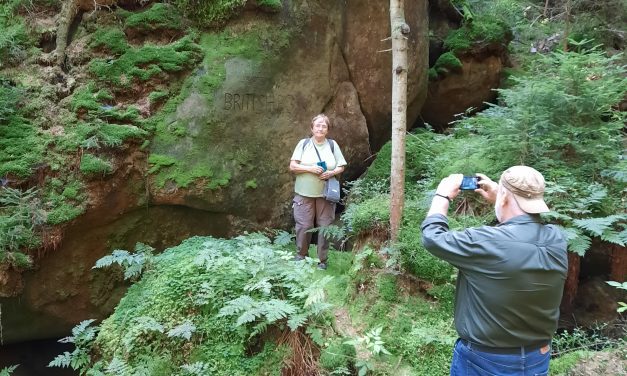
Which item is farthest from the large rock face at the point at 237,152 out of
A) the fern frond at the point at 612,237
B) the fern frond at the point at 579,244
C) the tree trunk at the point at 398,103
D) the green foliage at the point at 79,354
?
the fern frond at the point at 612,237

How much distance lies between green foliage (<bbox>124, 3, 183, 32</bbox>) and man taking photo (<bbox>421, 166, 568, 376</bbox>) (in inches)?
244

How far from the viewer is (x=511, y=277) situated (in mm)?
2725

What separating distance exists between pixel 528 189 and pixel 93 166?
5606 mm

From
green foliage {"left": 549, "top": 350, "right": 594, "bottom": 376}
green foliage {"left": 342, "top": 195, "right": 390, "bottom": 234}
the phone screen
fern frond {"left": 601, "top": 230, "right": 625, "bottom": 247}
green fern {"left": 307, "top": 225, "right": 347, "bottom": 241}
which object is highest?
the phone screen

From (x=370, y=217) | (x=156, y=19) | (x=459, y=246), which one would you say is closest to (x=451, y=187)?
(x=459, y=246)

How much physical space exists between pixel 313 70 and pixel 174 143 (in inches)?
113

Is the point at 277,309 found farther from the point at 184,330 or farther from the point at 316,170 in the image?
the point at 316,170

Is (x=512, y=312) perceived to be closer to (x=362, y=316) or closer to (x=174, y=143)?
(x=362, y=316)

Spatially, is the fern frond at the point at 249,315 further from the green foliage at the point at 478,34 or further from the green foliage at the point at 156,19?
the green foliage at the point at 478,34

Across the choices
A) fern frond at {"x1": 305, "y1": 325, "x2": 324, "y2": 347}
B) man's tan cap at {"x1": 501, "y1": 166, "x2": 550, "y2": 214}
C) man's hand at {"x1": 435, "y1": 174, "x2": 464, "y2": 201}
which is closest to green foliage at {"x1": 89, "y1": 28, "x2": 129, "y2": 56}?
fern frond at {"x1": 305, "y1": 325, "x2": 324, "y2": 347}

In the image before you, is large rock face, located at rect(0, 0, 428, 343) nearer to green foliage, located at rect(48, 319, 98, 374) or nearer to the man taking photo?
green foliage, located at rect(48, 319, 98, 374)

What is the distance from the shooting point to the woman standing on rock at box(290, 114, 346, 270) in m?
6.46

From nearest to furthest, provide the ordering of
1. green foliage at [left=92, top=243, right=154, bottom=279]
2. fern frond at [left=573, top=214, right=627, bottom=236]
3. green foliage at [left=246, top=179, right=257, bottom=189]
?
fern frond at [left=573, top=214, right=627, bottom=236] < green foliage at [left=92, top=243, right=154, bottom=279] < green foliage at [left=246, top=179, right=257, bottom=189]

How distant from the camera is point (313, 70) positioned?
825 centimetres
